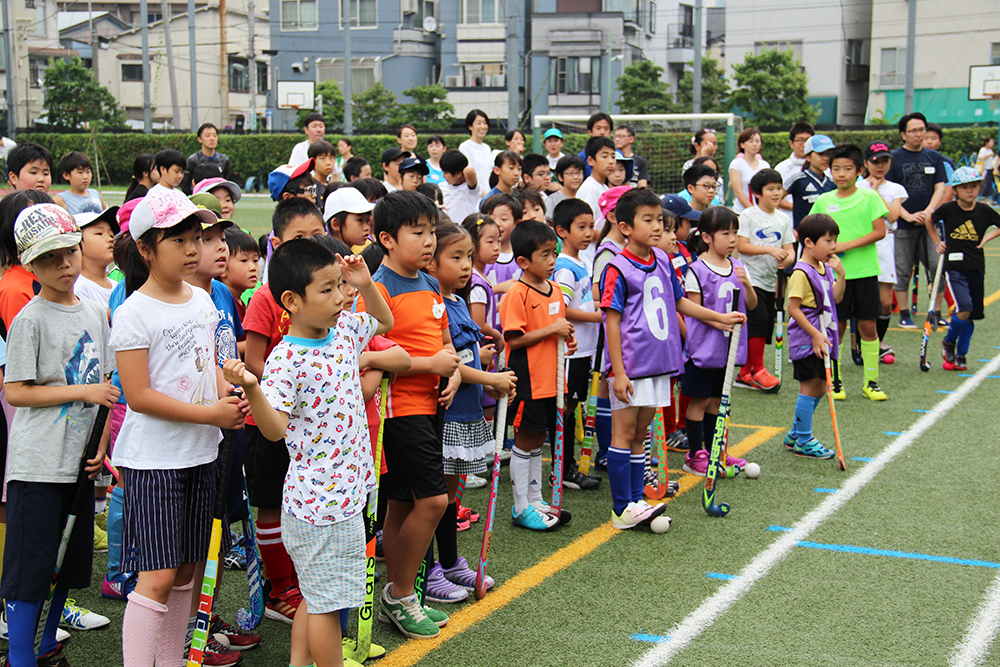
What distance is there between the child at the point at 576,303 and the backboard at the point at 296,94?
41.8 m

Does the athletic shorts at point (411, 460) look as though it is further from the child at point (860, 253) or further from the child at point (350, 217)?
the child at point (860, 253)

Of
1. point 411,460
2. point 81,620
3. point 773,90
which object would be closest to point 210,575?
point 411,460

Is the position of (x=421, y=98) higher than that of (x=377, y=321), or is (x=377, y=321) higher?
(x=421, y=98)

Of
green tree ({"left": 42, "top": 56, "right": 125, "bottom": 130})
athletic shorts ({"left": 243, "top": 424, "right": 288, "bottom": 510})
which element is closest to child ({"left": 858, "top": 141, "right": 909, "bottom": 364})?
athletic shorts ({"left": 243, "top": 424, "right": 288, "bottom": 510})

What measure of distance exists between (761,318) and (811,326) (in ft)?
7.26

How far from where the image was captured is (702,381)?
19.9 ft

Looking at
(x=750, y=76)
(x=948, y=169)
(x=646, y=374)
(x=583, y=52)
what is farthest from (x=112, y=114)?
(x=646, y=374)

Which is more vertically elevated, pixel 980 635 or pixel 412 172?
pixel 412 172

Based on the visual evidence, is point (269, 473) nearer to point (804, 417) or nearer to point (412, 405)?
point (412, 405)

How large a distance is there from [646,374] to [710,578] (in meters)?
1.11

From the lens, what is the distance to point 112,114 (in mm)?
47781

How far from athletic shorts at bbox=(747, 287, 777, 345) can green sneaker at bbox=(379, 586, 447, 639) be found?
5.33m

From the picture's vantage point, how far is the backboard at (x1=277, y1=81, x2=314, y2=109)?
45.2 m

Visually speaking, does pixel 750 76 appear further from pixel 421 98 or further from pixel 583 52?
pixel 421 98
